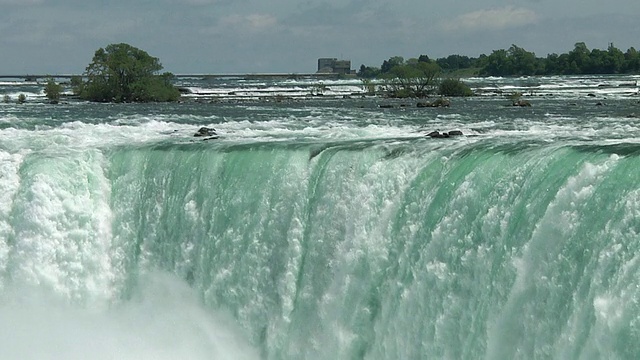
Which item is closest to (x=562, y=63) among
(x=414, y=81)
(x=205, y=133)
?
(x=414, y=81)

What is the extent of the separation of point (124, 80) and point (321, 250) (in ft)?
143

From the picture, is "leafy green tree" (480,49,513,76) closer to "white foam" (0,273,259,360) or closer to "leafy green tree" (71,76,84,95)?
"leafy green tree" (71,76,84,95)

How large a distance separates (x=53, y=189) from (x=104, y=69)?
39594 mm

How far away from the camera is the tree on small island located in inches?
2304

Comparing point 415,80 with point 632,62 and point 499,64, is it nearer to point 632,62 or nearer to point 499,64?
point 632,62

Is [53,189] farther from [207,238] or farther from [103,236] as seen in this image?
[207,238]

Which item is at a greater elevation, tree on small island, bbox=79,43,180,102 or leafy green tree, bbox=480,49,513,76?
tree on small island, bbox=79,43,180,102

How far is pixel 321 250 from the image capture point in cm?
1728

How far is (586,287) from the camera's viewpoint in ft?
42.0

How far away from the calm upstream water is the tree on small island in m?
35.0

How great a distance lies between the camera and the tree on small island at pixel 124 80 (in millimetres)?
58531

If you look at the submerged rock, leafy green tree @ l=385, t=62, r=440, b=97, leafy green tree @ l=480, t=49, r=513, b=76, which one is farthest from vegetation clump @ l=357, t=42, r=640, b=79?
the submerged rock

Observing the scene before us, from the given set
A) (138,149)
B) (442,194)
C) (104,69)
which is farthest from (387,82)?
(442,194)

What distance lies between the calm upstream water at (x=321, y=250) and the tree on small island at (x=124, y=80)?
35.0 m
